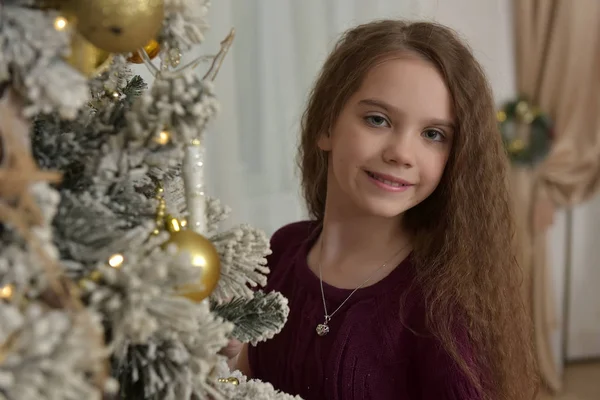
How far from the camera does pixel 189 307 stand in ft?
1.22

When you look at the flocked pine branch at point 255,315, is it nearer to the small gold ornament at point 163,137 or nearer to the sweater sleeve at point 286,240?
the small gold ornament at point 163,137

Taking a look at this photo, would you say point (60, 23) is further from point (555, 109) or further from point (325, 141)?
point (555, 109)

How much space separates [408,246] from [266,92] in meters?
0.92

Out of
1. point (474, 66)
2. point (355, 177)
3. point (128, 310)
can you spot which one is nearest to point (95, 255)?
point (128, 310)

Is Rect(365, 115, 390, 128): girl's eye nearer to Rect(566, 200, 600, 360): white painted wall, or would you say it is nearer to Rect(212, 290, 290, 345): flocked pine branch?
Rect(212, 290, 290, 345): flocked pine branch

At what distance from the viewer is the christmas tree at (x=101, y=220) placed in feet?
1.09

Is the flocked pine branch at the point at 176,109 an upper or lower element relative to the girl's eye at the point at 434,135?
upper

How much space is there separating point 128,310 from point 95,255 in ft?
0.17

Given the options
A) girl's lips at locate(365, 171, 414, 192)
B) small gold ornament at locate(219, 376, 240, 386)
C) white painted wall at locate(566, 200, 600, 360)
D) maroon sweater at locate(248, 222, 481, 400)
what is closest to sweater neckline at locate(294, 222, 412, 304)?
maroon sweater at locate(248, 222, 481, 400)

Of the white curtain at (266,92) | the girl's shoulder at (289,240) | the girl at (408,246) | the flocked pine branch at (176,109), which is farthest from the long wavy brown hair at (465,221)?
the white curtain at (266,92)

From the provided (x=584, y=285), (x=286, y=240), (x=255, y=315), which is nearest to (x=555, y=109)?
(x=584, y=285)

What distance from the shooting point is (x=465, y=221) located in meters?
0.86

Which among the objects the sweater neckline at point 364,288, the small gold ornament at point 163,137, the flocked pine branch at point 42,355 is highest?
the small gold ornament at point 163,137

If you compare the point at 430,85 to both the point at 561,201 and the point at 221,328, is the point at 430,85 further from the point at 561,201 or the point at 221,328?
the point at 561,201
